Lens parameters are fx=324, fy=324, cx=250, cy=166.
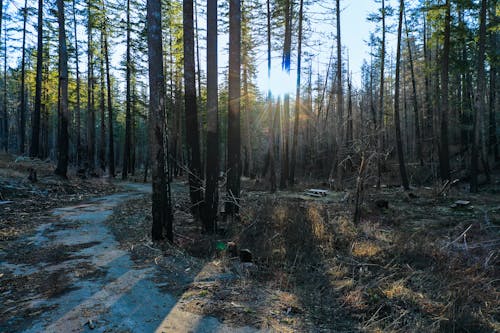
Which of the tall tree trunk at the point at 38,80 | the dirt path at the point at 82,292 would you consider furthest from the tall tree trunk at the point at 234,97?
the tall tree trunk at the point at 38,80

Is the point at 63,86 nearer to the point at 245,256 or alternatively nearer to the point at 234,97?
the point at 234,97

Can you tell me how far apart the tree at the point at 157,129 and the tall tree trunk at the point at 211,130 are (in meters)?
1.27

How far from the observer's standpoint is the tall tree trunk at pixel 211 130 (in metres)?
7.42

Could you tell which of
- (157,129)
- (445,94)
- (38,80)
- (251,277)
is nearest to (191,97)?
(157,129)

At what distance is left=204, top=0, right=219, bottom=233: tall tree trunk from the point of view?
24.3ft

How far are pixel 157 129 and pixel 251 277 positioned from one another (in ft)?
10.8

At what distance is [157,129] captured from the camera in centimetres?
625

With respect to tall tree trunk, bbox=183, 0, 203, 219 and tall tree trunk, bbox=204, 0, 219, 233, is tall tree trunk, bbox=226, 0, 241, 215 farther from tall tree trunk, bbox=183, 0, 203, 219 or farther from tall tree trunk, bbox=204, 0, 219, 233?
tall tree trunk, bbox=183, 0, 203, 219

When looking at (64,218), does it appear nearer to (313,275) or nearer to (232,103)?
(232,103)

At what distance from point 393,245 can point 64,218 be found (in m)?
8.28

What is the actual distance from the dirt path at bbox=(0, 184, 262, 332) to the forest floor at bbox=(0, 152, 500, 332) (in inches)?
0.8

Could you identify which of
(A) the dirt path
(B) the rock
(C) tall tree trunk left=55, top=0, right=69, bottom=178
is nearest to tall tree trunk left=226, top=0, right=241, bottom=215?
(B) the rock

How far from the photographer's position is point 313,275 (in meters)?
5.19

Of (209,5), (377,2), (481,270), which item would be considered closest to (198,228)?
(209,5)
